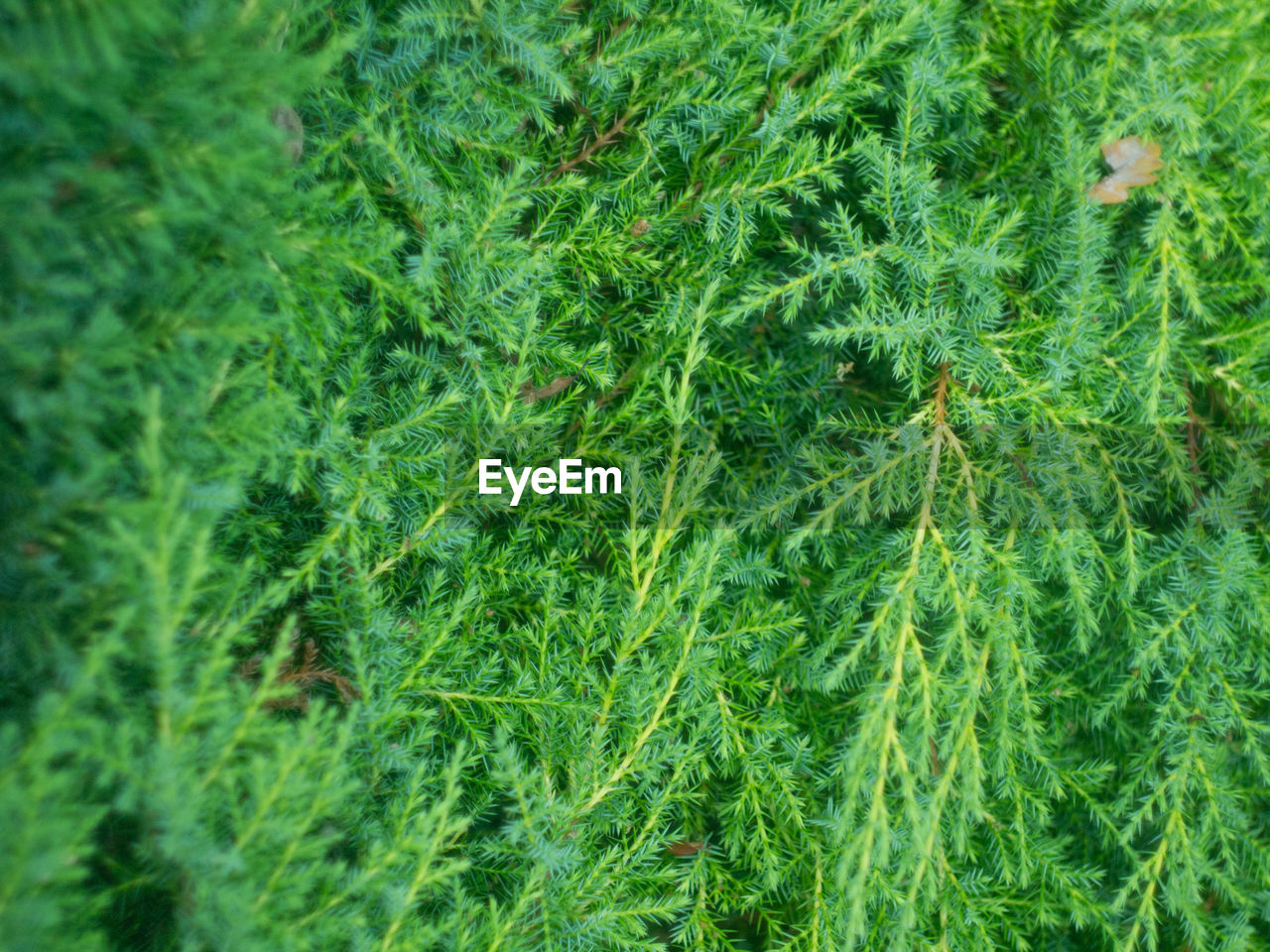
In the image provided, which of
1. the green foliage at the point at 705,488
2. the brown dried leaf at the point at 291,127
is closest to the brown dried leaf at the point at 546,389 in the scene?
the green foliage at the point at 705,488

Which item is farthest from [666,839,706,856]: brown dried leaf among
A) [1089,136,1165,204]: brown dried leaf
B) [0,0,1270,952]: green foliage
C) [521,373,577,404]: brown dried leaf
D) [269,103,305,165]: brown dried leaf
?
[1089,136,1165,204]: brown dried leaf

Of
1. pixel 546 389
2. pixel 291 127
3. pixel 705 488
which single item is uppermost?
pixel 291 127

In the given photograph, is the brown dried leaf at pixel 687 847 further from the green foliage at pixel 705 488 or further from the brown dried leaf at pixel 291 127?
the brown dried leaf at pixel 291 127

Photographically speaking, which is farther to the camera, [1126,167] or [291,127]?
[1126,167]

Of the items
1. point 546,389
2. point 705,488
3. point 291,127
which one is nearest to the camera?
point 291,127

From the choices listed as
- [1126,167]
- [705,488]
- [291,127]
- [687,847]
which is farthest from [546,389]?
[1126,167]

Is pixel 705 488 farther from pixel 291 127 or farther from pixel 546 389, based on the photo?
pixel 291 127

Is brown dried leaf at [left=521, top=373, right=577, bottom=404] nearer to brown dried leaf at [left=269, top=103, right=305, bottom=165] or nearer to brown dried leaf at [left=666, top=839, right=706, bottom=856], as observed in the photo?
brown dried leaf at [left=269, top=103, right=305, bottom=165]

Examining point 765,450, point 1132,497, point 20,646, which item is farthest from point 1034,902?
point 20,646
